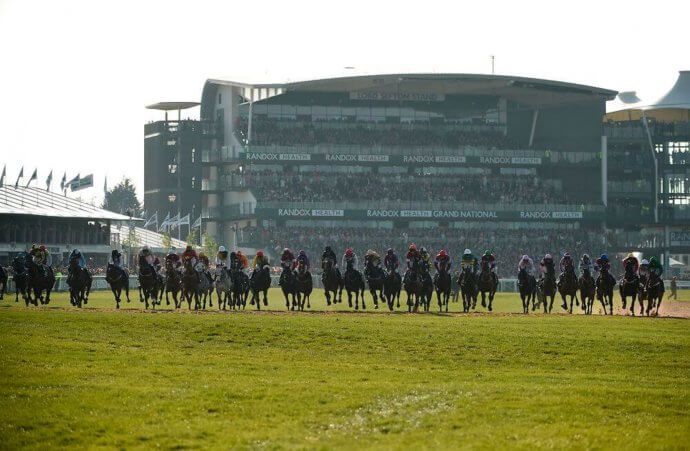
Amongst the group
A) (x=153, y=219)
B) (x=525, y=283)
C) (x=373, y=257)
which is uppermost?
(x=153, y=219)

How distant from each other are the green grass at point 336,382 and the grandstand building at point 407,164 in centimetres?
7113

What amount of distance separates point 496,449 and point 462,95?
4151 inches

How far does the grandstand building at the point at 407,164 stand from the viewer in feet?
368

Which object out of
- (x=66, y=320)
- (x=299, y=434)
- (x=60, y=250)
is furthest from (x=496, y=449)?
(x=60, y=250)

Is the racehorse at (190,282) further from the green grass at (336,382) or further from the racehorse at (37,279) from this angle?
the green grass at (336,382)

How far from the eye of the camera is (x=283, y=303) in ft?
190

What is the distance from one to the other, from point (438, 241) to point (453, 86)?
1491 centimetres

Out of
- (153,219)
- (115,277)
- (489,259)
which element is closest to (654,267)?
(489,259)

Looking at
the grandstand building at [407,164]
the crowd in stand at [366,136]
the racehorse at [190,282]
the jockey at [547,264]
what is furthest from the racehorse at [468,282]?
the crowd in stand at [366,136]

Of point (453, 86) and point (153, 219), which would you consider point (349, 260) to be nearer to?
point (453, 86)

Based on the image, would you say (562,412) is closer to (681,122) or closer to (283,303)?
(283,303)

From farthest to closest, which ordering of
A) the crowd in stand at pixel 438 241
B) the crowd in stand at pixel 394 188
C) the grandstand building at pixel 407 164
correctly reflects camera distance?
the crowd in stand at pixel 394 188 < the grandstand building at pixel 407 164 < the crowd in stand at pixel 438 241

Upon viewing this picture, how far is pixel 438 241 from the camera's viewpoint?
11112 cm

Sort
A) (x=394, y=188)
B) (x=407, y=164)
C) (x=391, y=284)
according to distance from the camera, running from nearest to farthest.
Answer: (x=391, y=284)
(x=394, y=188)
(x=407, y=164)
